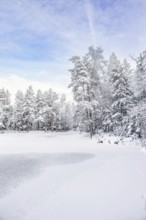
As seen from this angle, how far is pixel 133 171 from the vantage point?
11.3 metres

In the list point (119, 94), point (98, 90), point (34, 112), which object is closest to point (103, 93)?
point (98, 90)

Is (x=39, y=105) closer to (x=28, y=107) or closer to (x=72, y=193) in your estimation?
(x=28, y=107)

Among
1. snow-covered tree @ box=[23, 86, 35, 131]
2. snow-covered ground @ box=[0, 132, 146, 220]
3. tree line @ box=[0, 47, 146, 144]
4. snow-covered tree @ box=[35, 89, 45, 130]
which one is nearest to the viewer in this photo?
snow-covered ground @ box=[0, 132, 146, 220]

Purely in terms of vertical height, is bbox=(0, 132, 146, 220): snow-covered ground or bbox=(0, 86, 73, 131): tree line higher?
bbox=(0, 86, 73, 131): tree line

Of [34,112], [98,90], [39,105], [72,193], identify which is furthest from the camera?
[39,105]

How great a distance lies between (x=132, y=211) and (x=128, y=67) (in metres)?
40.5

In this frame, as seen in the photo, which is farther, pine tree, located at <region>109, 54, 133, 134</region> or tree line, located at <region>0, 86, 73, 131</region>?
tree line, located at <region>0, 86, 73, 131</region>

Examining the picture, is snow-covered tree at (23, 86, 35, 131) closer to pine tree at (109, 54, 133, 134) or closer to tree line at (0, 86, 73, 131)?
tree line at (0, 86, 73, 131)

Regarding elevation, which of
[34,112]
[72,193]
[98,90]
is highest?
[98,90]

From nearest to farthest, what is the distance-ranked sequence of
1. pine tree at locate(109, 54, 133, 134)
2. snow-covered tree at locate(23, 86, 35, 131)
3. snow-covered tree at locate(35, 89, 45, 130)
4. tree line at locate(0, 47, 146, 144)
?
tree line at locate(0, 47, 146, 144) < pine tree at locate(109, 54, 133, 134) < snow-covered tree at locate(23, 86, 35, 131) < snow-covered tree at locate(35, 89, 45, 130)

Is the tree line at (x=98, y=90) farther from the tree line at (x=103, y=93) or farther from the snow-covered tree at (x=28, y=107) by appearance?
the snow-covered tree at (x=28, y=107)

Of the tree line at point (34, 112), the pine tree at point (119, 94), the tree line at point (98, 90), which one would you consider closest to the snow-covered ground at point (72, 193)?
the tree line at point (98, 90)

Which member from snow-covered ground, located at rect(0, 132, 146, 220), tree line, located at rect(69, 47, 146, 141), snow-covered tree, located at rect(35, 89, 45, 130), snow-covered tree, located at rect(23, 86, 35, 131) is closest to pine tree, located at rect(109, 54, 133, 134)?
tree line, located at rect(69, 47, 146, 141)

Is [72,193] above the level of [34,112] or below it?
below
